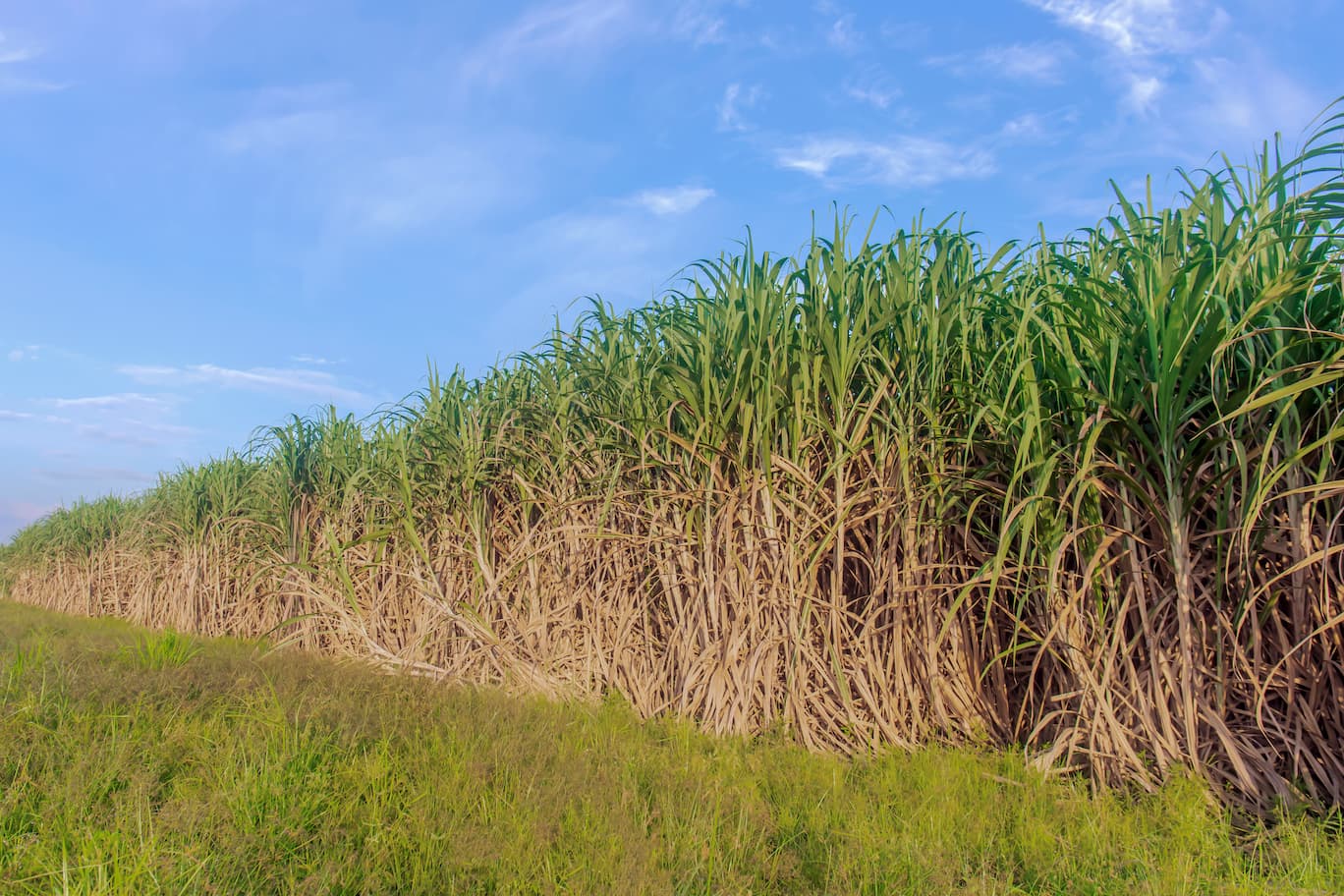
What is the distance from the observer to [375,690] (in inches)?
139

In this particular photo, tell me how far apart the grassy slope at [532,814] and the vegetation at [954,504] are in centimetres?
32

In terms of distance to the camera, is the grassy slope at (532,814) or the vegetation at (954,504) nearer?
the grassy slope at (532,814)

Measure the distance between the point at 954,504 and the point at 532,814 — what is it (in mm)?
1800

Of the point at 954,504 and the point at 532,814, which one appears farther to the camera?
the point at 954,504

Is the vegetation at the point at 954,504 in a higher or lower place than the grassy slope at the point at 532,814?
higher

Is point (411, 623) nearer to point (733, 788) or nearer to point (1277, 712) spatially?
point (733, 788)

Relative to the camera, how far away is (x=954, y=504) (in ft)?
9.79

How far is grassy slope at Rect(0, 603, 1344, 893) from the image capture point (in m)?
1.97

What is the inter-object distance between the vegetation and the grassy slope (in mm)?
320

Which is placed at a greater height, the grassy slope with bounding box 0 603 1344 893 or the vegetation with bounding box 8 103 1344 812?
the vegetation with bounding box 8 103 1344 812

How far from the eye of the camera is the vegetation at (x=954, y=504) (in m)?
2.34

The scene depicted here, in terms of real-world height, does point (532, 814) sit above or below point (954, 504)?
below

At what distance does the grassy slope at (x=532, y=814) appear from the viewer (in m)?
1.97

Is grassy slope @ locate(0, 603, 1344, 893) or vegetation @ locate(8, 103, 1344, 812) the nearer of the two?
grassy slope @ locate(0, 603, 1344, 893)
